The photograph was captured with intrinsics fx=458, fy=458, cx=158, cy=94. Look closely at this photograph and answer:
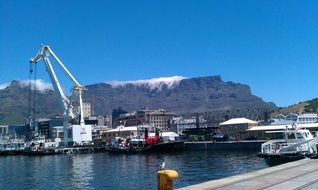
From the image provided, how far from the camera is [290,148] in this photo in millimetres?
50500

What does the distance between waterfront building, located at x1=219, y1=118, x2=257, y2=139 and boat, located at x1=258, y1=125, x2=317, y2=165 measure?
86.7 m

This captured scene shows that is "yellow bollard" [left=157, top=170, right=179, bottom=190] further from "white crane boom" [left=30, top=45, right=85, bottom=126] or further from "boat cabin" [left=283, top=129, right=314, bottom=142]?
"white crane boom" [left=30, top=45, right=85, bottom=126]

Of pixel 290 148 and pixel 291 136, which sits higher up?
pixel 291 136

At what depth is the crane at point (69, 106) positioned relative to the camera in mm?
149750

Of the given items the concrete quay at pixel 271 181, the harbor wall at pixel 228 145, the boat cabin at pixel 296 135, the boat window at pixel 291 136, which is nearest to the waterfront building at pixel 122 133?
the harbor wall at pixel 228 145

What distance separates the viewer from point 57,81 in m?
150

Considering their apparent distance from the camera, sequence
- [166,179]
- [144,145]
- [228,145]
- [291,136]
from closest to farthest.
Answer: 1. [166,179]
2. [291,136]
3. [228,145]
4. [144,145]

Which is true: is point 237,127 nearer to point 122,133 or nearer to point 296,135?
point 122,133

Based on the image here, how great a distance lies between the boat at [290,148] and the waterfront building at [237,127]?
3412 inches

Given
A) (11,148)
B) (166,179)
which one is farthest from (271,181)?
(11,148)

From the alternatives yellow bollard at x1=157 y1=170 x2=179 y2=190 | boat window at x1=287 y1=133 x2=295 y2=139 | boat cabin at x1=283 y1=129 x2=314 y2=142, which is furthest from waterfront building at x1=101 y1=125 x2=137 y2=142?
yellow bollard at x1=157 y1=170 x2=179 y2=190

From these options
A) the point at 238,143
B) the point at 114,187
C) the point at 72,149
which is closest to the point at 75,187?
the point at 114,187

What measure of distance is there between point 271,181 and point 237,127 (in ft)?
409

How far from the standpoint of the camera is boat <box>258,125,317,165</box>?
159 feet
